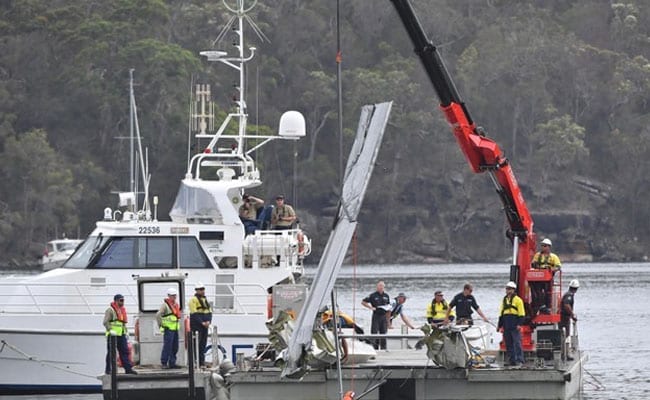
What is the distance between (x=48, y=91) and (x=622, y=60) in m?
37.3

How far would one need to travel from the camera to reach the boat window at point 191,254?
32812 millimetres

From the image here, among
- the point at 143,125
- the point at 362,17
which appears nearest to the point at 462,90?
the point at 362,17

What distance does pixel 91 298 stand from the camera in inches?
1297

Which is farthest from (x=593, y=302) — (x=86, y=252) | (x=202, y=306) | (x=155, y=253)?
(x=202, y=306)

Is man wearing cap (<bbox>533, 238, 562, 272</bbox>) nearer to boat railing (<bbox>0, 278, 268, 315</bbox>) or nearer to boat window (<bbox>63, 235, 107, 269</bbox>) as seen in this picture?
boat railing (<bbox>0, 278, 268, 315</bbox>)

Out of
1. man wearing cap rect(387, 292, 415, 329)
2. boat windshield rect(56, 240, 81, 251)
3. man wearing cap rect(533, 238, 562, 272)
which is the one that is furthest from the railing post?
boat windshield rect(56, 240, 81, 251)

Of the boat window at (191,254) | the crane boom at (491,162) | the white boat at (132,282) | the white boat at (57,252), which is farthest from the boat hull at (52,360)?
the white boat at (57,252)

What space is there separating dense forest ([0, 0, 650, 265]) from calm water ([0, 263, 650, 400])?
538cm

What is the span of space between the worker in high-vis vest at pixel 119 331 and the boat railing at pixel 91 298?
3693 mm

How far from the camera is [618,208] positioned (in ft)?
367

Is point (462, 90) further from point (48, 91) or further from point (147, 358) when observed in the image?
point (147, 358)

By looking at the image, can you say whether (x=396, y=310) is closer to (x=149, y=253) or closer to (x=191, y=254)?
(x=191, y=254)

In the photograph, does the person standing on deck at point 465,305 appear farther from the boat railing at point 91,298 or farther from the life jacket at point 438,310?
the boat railing at point 91,298

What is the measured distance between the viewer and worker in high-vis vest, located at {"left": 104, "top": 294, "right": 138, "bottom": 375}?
91.2 feet
